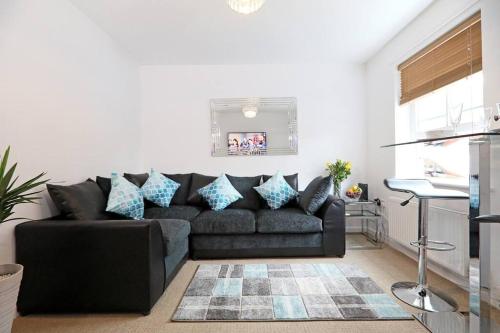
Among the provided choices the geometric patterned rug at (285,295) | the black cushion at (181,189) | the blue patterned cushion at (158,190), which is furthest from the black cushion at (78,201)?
the black cushion at (181,189)

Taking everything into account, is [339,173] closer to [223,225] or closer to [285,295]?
[223,225]

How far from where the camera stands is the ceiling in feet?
8.81

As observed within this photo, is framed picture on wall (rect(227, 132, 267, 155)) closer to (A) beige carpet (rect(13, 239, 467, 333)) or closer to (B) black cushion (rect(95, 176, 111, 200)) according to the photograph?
(B) black cushion (rect(95, 176, 111, 200))

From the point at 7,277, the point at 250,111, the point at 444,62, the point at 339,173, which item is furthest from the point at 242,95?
the point at 7,277

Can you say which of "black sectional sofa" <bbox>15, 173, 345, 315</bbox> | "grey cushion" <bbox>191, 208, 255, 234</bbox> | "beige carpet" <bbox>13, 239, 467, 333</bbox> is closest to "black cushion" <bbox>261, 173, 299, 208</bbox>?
"grey cushion" <bbox>191, 208, 255, 234</bbox>

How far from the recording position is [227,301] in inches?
83.0

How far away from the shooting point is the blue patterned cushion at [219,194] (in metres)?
3.36

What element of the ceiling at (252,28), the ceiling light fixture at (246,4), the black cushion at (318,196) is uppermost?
the ceiling at (252,28)

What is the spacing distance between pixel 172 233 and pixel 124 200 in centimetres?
69

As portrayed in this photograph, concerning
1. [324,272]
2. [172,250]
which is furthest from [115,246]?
[324,272]

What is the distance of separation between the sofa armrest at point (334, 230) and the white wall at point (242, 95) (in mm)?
1172

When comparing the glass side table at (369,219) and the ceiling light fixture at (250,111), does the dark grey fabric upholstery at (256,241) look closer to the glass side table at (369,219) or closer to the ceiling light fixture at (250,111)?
the glass side table at (369,219)

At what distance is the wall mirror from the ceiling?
1.98 ft

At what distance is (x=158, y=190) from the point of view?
3.39 metres
